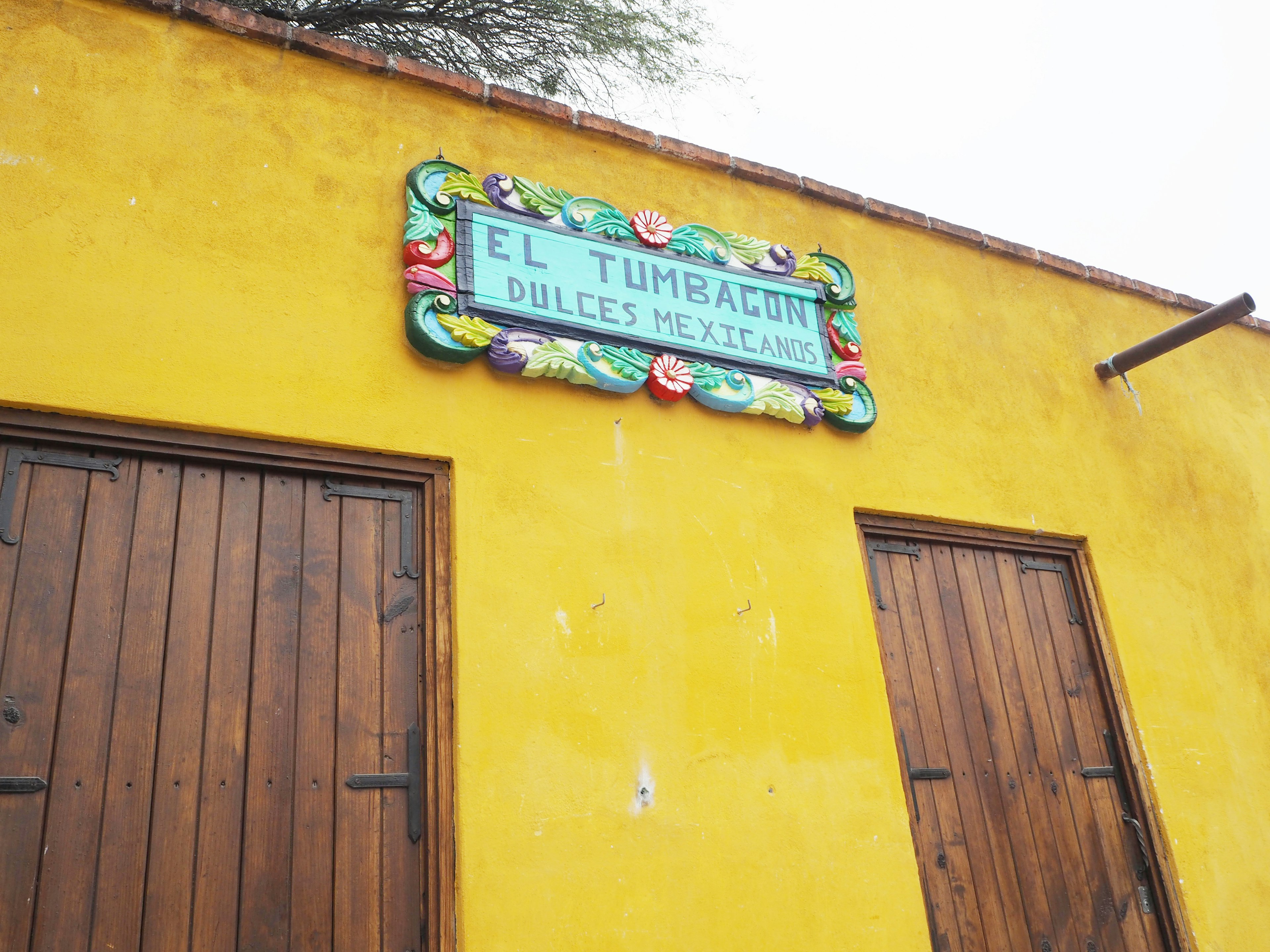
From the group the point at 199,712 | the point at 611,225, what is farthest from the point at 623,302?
the point at 199,712

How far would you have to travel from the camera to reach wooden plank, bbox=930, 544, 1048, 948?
12.5 ft

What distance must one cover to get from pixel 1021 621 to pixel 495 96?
10.3 ft

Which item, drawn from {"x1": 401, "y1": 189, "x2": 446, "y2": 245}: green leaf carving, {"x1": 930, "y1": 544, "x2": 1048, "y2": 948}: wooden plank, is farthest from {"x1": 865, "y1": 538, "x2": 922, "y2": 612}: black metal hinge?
{"x1": 401, "y1": 189, "x2": 446, "y2": 245}: green leaf carving

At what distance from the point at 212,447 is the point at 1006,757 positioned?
3219 mm

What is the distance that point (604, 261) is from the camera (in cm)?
389

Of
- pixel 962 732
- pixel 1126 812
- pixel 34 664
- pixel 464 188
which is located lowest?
pixel 1126 812

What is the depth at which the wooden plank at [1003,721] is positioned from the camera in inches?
152

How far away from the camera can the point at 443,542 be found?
324 centimetres

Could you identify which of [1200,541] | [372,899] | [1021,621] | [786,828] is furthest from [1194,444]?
[372,899]

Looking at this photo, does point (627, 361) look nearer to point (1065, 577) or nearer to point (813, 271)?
point (813, 271)

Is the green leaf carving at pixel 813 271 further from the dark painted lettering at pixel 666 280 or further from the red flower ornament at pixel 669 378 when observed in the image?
the red flower ornament at pixel 669 378

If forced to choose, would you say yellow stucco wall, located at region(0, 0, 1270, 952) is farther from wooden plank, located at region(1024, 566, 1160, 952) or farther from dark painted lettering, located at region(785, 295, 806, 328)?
dark painted lettering, located at region(785, 295, 806, 328)

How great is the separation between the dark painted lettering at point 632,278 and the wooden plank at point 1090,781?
219 centimetres

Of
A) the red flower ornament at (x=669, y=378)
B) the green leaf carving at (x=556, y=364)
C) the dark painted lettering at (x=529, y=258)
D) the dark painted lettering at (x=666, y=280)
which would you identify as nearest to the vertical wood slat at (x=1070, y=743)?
the red flower ornament at (x=669, y=378)
